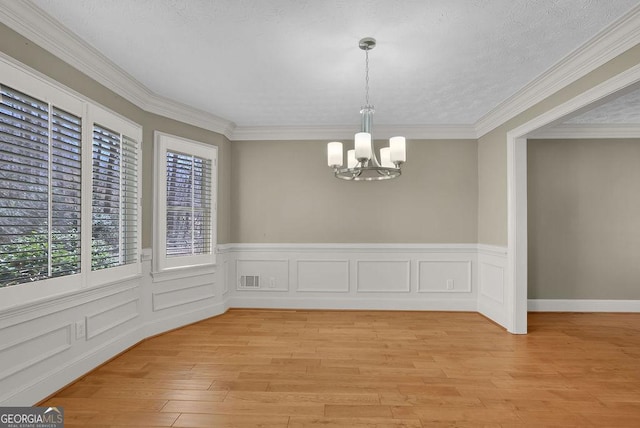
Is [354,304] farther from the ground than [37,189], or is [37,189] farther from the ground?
[37,189]

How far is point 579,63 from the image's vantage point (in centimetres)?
291

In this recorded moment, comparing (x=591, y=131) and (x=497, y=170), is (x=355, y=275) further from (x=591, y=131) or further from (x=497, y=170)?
(x=591, y=131)

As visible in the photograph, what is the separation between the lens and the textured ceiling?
2271 mm

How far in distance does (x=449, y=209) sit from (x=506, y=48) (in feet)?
8.89

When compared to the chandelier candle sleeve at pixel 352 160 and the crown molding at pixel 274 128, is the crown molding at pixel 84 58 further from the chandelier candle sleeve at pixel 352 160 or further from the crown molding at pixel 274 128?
the chandelier candle sleeve at pixel 352 160

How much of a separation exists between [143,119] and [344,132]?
2.74 m

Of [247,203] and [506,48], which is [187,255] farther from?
[506,48]

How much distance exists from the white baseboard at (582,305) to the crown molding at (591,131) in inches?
98.2

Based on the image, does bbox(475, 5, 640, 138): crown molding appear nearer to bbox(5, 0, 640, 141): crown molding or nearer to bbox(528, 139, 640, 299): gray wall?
bbox(5, 0, 640, 141): crown molding

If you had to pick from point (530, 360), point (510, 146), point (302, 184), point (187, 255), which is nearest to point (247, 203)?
point (302, 184)

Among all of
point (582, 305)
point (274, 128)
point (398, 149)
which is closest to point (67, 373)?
point (398, 149)

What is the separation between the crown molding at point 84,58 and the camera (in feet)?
7.42

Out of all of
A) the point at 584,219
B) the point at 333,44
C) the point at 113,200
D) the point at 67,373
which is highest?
the point at 333,44


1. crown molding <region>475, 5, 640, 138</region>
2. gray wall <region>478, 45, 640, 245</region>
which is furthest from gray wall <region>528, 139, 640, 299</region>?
crown molding <region>475, 5, 640, 138</region>
